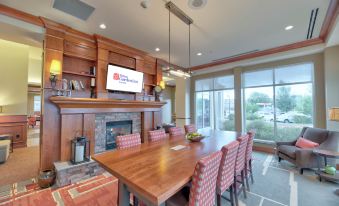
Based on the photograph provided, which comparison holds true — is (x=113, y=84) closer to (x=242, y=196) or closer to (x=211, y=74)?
(x=242, y=196)

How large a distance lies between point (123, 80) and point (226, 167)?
326 cm

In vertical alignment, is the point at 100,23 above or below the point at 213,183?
above

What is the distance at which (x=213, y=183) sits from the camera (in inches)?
60.7

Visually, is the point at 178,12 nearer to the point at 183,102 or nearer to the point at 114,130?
the point at 114,130

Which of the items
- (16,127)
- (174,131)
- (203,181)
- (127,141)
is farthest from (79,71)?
(203,181)

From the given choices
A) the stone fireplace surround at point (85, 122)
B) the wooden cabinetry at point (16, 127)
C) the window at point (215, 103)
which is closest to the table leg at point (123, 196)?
the stone fireplace surround at point (85, 122)

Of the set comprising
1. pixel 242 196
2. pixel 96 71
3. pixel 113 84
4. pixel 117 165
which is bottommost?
pixel 242 196

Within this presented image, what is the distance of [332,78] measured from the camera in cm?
369

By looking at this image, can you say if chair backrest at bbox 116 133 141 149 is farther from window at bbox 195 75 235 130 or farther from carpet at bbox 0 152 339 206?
window at bbox 195 75 235 130

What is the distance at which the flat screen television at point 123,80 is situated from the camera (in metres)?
3.78

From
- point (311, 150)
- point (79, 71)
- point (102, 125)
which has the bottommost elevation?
point (311, 150)

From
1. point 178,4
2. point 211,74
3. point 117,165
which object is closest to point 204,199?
point 117,165

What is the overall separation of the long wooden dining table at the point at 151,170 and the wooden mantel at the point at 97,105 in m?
1.81

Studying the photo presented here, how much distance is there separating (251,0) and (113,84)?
329 centimetres
